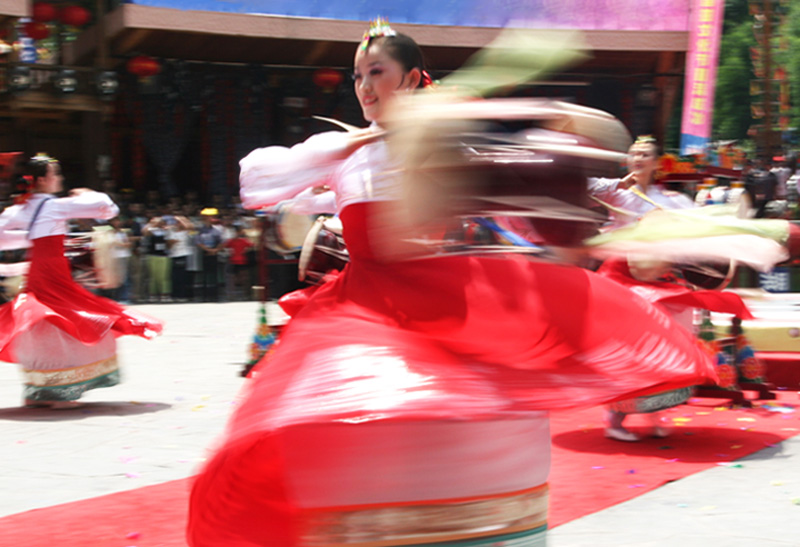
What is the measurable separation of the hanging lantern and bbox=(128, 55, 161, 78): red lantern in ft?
8.13

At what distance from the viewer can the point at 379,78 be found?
2.05m

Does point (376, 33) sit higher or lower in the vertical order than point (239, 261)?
higher

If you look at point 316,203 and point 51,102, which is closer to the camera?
point 316,203

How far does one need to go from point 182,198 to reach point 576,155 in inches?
607

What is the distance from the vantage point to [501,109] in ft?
4.94

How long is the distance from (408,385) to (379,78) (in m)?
0.80

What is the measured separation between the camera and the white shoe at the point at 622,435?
4.54m

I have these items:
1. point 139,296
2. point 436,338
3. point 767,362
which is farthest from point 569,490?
point 139,296

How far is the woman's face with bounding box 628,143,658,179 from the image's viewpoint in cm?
447

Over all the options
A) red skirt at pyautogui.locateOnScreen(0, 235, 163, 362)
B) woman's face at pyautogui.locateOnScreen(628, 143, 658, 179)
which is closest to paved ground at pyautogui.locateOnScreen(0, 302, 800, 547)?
red skirt at pyautogui.locateOnScreen(0, 235, 163, 362)

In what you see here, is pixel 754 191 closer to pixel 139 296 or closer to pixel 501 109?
pixel 139 296

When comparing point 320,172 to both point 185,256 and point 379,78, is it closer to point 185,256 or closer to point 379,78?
point 379,78

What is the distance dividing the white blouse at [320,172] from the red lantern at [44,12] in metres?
13.9

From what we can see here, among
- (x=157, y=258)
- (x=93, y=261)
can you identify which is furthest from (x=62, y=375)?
(x=157, y=258)
